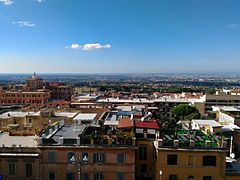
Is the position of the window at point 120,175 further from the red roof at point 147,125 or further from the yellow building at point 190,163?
the red roof at point 147,125

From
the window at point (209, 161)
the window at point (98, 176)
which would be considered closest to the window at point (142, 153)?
the window at point (98, 176)

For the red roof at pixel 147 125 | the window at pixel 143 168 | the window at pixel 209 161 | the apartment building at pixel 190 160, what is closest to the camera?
the apartment building at pixel 190 160

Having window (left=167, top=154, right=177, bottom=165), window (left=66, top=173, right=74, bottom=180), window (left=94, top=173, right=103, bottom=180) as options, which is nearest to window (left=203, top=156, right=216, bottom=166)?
window (left=167, top=154, right=177, bottom=165)

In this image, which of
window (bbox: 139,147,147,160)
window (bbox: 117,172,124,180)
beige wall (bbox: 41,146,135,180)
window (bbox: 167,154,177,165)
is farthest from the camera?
window (bbox: 139,147,147,160)

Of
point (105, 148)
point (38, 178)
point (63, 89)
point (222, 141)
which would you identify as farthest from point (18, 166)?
point (63, 89)

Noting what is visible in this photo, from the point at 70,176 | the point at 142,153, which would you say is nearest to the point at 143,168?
the point at 142,153

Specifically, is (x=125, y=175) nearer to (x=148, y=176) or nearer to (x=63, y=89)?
(x=148, y=176)

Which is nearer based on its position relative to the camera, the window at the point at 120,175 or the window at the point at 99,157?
the window at the point at 99,157

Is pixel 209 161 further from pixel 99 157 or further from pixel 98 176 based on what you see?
pixel 98 176

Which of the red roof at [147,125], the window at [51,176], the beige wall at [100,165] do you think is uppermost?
the red roof at [147,125]

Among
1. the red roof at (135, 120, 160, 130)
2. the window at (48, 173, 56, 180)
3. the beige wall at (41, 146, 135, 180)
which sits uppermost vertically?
the red roof at (135, 120, 160, 130)

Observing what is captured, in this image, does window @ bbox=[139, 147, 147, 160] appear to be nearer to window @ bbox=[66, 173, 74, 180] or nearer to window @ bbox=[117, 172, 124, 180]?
window @ bbox=[117, 172, 124, 180]
